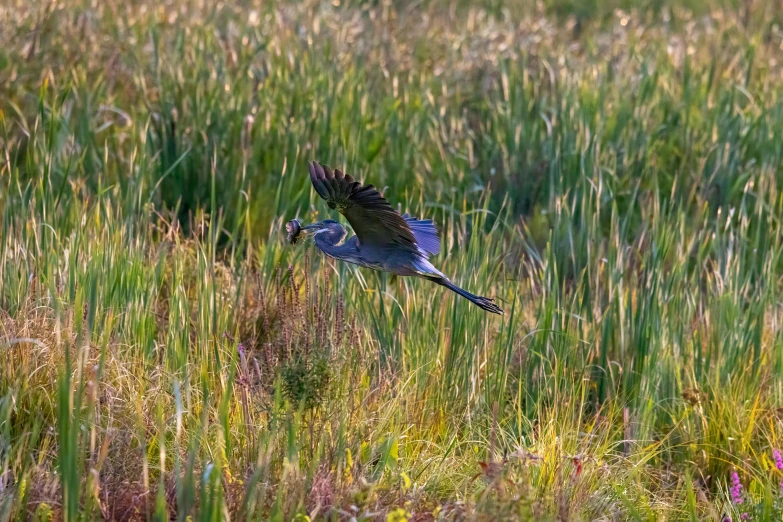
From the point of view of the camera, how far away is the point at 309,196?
15.6 feet

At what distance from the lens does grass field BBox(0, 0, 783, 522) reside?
2.75 meters

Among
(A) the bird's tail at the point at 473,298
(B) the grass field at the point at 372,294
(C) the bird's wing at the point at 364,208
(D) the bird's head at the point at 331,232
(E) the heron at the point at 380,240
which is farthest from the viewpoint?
(D) the bird's head at the point at 331,232

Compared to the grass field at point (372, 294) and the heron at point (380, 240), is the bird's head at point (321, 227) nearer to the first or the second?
the heron at point (380, 240)

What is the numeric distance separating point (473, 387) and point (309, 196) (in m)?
1.58

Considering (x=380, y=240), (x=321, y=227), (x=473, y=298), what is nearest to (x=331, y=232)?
(x=321, y=227)

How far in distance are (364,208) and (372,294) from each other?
24.5 inches

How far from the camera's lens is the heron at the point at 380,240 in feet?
10.8

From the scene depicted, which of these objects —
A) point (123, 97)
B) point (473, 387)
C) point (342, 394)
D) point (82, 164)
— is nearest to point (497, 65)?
point (123, 97)

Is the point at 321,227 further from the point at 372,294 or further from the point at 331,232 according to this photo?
the point at 372,294

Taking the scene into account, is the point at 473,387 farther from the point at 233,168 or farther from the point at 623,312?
the point at 233,168

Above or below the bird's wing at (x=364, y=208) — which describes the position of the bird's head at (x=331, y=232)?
below

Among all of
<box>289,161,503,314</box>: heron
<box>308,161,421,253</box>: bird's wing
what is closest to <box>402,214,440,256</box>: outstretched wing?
<box>289,161,503,314</box>: heron

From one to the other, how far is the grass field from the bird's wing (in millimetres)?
224

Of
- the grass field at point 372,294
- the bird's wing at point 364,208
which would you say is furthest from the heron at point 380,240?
the grass field at point 372,294
